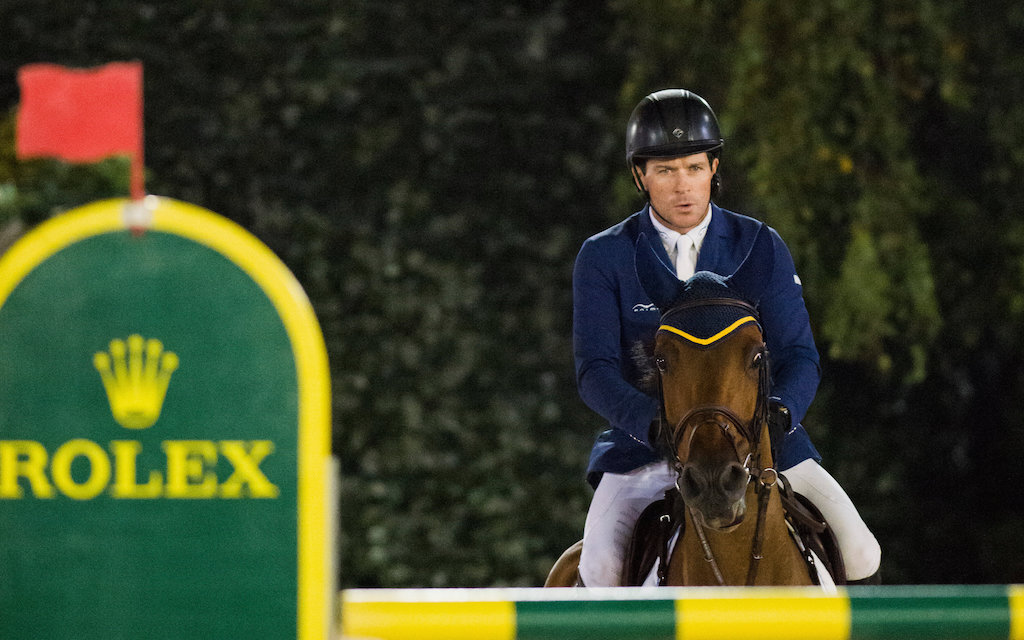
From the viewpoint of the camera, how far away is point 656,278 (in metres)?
2.89

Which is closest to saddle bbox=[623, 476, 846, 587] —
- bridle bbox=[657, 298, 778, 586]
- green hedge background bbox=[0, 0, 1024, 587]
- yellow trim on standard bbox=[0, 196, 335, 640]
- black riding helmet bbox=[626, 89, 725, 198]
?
bridle bbox=[657, 298, 778, 586]

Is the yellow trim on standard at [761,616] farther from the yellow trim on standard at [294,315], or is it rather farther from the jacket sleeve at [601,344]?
the jacket sleeve at [601,344]

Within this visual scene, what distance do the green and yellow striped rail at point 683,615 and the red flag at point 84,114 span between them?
66 cm

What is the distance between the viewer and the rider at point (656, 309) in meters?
2.96

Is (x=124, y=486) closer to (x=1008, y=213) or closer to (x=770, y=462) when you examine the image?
(x=770, y=462)

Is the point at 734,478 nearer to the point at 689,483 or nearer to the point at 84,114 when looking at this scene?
the point at 689,483

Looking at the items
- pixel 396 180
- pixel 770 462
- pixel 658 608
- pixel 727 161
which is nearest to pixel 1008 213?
pixel 727 161

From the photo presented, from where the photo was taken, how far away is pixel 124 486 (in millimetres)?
1659

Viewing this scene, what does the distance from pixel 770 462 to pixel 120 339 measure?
5.24ft

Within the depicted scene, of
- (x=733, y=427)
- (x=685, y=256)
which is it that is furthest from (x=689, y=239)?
(x=733, y=427)

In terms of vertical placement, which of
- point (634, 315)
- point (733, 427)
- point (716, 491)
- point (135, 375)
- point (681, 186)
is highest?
point (681, 186)

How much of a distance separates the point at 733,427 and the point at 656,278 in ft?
1.32

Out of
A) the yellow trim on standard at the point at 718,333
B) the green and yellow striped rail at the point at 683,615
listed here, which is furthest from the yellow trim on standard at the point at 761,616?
the yellow trim on standard at the point at 718,333

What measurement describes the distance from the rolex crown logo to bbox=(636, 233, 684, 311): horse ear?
142cm
